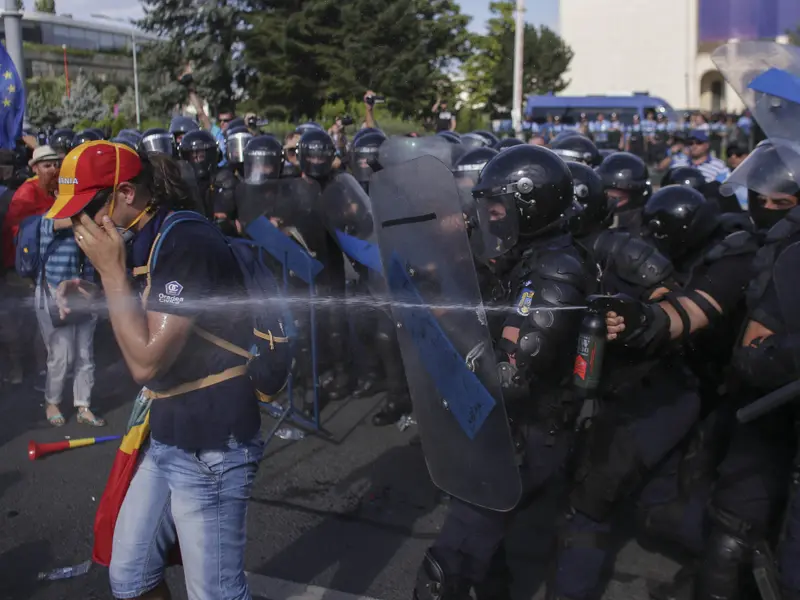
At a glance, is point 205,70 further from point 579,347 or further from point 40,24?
point 579,347

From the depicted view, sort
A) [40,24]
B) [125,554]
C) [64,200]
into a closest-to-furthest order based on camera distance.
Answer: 1. [64,200]
2. [125,554]
3. [40,24]

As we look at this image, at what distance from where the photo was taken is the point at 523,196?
9.68 ft

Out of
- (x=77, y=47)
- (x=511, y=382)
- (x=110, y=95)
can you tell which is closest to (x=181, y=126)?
(x=511, y=382)

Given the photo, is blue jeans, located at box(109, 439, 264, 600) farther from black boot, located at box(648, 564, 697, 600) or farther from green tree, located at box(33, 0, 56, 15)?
green tree, located at box(33, 0, 56, 15)

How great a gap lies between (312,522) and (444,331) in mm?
2042

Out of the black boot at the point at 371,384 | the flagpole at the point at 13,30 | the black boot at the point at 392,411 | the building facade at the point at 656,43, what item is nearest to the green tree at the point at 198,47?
the building facade at the point at 656,43

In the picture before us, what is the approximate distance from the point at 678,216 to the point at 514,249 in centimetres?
110

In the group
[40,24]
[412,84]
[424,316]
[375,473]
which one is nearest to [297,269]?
[375,473]

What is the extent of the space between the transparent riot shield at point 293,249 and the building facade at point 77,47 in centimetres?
4783

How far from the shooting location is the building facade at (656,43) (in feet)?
163

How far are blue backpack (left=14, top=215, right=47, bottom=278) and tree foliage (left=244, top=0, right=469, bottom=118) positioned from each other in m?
25.1

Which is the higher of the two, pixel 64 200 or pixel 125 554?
pixel 64 200

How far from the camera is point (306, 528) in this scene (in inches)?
167

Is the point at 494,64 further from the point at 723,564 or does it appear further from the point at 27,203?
the point at 723,564
